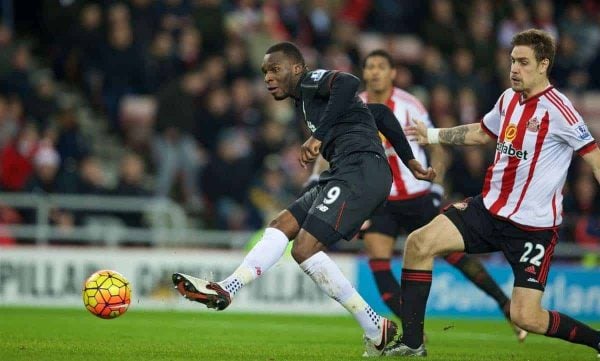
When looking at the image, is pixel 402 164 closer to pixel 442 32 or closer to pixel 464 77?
pixel 464 77

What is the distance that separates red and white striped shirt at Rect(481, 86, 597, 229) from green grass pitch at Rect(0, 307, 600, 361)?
125 cm

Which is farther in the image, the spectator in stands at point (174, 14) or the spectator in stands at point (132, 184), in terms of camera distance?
the spectator in stands at point (174, 14)

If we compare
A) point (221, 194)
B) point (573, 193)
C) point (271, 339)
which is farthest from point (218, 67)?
point (271, 339)

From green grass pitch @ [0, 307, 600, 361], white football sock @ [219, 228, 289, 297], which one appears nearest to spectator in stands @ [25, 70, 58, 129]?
green grass pitch @ [0, 307, 600, 361]

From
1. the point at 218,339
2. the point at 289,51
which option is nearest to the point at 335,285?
the point at 289,51

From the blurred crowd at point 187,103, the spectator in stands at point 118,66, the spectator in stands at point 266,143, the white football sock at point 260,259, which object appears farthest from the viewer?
the spectator in stands at point 266,143

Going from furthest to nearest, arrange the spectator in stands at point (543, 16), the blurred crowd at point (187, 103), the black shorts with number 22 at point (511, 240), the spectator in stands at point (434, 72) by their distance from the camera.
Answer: the spectator in stands at point (543, 16), the spectator in stands at point (434, 72), the blurred crowd at point (187, 103), the black shorts with number 22 at point (511, 240)

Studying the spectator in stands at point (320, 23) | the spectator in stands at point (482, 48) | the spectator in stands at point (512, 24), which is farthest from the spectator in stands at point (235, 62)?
the spectator in stands at point (512, 24)

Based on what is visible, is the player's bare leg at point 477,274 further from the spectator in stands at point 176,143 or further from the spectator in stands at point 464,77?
the spectator in stands at point 464,77

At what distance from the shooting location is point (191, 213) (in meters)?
17.6

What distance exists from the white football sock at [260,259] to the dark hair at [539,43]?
2253mm

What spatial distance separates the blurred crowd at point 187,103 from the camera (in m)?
16.9

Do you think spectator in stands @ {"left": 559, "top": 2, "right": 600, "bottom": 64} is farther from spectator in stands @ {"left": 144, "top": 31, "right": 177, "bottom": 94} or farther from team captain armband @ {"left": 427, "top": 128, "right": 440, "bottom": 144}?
team captain armband @ {"left": 427, "top": 128, "right": 440, "bottom": 144}

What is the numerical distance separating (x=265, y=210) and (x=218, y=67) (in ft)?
7.95
